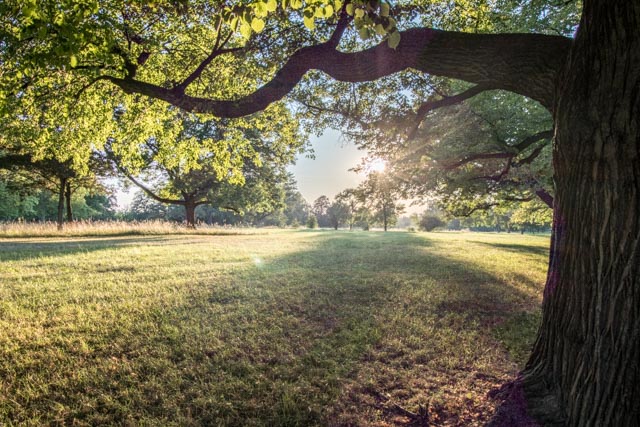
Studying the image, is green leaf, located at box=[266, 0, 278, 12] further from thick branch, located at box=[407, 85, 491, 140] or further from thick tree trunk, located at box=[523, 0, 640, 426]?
Answer: thick branch, located at box=[407, 85, 491, 140]

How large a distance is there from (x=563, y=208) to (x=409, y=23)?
18.6ft

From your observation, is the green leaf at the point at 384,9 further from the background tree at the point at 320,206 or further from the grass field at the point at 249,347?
the background tree at the point at 320,206

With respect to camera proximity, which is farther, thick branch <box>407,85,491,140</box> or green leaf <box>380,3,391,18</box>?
thick branch <box>407,85,491,140</box>

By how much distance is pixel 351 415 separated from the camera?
246cm

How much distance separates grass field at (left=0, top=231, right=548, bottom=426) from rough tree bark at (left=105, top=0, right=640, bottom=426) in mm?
722

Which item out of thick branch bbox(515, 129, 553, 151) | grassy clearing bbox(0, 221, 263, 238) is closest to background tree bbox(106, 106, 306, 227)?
grassy clearing bbox(0, 221, 263, 238)

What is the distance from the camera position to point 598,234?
2133 mm

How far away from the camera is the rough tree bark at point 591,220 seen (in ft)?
6.40

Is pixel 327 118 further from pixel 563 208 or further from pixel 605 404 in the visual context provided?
pixel 605 404

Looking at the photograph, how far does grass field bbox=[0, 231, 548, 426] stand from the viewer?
2.46m

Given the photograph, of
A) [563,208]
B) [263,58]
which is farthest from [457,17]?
[563,208]

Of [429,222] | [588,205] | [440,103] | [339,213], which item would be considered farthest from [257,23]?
[339,213]

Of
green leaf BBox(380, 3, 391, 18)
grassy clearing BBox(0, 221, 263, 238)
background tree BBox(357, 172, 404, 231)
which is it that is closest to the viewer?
green leaf BBox(380, 3, 391, 18)

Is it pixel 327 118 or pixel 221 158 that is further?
pixel 221 158
